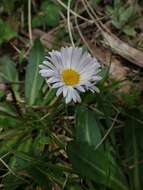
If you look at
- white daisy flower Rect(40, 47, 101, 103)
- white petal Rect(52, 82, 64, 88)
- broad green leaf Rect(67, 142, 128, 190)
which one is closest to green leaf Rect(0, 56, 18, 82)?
white daisy flower Rect(40, 47, 101, 103)

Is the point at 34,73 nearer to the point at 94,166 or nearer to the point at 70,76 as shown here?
the point at 70,76

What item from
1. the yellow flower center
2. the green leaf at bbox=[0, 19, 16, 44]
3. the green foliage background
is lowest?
the green foliage background

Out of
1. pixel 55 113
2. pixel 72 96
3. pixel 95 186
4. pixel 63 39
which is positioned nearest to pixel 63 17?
pixel 63 39

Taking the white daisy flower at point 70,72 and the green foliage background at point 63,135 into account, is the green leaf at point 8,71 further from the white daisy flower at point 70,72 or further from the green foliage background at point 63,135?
the white daisy flower at point 70,72

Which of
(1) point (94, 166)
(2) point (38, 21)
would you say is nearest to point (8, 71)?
(2) point (38, 21)

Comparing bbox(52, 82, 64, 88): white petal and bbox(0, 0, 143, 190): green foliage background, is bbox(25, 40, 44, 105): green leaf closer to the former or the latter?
bbox(0, 0, 143, 190): green foliage background
